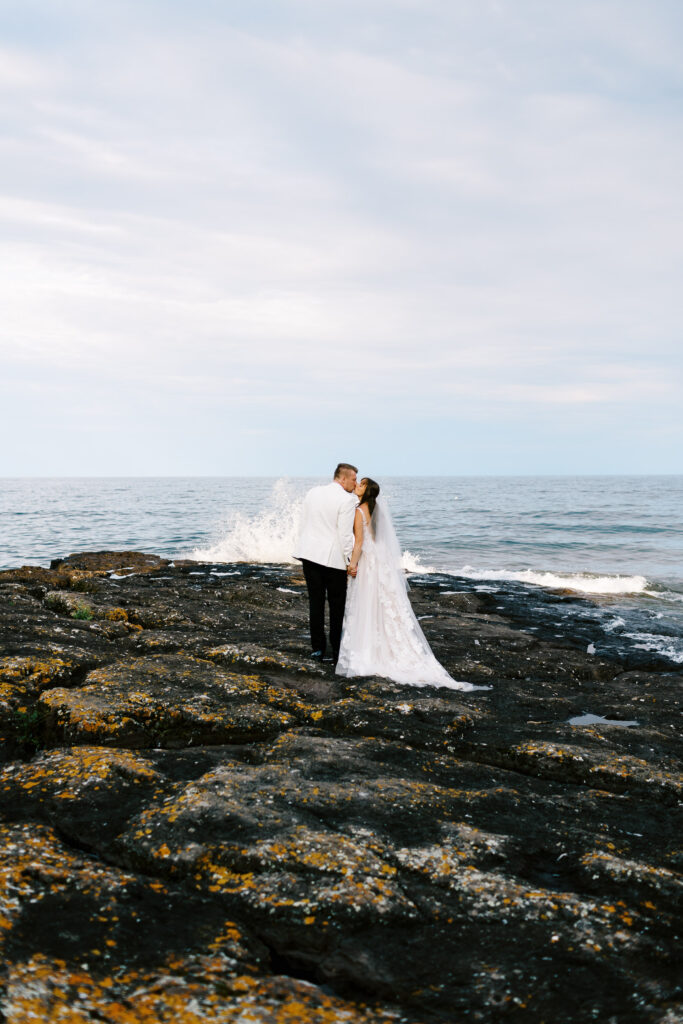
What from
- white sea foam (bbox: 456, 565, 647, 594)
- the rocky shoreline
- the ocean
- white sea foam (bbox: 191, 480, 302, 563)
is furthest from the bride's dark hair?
white sea foam (bbox: 191, 480, 302, 563)

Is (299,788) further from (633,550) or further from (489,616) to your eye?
(633,550)

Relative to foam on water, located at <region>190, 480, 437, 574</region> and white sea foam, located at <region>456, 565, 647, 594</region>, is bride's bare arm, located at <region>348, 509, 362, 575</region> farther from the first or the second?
foam on water, located at <region>190, 480, 437, 574</region>

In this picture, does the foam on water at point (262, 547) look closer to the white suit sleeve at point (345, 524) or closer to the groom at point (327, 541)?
the groom at point (327, 541)

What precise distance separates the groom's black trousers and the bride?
23 cm

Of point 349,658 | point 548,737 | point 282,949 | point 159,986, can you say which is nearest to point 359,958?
point 282,949

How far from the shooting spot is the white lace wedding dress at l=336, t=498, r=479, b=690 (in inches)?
394

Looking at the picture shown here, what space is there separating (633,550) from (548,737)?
35.4 metres

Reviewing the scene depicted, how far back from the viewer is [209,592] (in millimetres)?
18688

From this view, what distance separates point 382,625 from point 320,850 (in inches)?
250

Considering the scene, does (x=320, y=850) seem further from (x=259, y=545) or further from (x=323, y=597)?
(x=259, y=545)

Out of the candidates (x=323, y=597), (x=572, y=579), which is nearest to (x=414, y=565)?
(x=572, y=579)

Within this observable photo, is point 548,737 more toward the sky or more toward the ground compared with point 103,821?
more toward the ground

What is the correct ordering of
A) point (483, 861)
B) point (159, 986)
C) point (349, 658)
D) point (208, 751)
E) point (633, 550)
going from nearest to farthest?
point (159, 986)
point (483, 861)
point (208, 751)
point (349, 658)
point (633, 550)

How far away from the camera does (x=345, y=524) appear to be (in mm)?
10656
